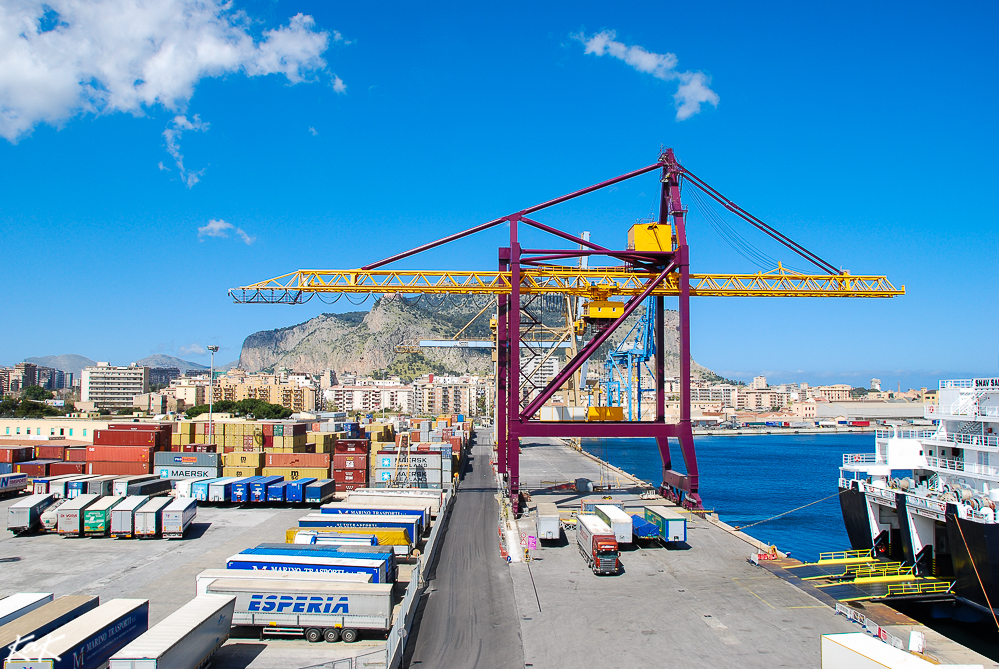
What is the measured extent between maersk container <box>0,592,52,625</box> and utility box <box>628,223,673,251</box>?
31.6 metres

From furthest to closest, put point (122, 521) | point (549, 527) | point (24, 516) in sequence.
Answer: point (24, 516) < point (122, 521) < point (549, 527)

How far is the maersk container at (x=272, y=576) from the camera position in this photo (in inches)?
735

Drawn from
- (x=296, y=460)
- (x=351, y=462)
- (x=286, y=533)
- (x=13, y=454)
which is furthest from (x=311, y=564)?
(x=13, y=454)

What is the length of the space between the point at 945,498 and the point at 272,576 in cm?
2273

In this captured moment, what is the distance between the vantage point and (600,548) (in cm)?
2383

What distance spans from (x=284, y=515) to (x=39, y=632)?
75.5ft

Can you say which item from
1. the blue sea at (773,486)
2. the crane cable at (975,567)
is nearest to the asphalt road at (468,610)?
the crane cable at (975,567)

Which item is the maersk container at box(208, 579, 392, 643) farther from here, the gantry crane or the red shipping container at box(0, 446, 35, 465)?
the red shipping container at box(0, 446, 35, 465)

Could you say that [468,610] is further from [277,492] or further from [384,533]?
[277,492]

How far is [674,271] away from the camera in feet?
123

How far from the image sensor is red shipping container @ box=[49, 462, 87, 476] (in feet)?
153

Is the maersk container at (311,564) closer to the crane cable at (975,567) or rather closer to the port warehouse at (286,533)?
the port warehouse at (286,533)

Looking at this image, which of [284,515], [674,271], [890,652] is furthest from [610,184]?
[890,652]

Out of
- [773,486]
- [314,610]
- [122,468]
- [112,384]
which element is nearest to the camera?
[314,610]
